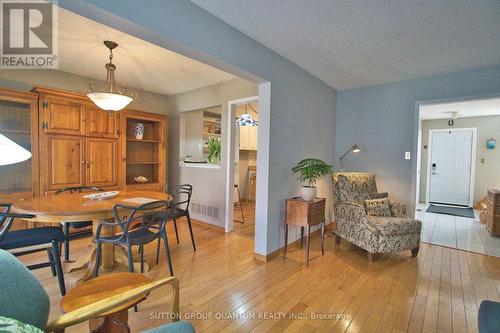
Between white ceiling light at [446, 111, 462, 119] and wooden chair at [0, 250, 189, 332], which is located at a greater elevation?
white ceiling light at [446, 111, 462, 119]

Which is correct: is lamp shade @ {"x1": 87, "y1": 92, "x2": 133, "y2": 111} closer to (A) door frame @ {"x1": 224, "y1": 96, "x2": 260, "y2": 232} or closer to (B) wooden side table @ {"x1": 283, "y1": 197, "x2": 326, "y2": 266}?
(A) door frame @ {"x1": 224, "y1": 96, "x2": 260, "y2": 232}

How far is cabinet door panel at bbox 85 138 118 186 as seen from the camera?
349 centimetres

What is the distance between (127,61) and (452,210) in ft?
23.5

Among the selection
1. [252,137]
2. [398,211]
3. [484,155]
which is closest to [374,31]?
[398,211]

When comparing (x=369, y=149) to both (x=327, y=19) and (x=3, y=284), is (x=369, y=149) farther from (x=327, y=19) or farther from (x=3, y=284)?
(x=3, y=284)

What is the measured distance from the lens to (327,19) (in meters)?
2.10

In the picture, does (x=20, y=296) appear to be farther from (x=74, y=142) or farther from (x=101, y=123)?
(x=101, y=123)

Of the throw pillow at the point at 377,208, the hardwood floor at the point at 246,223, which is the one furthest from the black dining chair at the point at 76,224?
the throw pillow at the point at 377,208

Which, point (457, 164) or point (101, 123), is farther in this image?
point (457, 164)

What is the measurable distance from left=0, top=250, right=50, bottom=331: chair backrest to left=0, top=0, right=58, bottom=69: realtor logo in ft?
5.61

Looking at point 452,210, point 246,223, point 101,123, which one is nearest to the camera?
point 101,123

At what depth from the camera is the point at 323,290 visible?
7.16 feet

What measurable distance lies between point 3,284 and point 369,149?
4259mm

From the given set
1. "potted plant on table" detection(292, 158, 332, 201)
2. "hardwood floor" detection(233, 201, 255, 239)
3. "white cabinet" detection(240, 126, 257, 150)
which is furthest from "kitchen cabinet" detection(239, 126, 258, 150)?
"potted plant on table" detection(292, 158, 332, 201)
